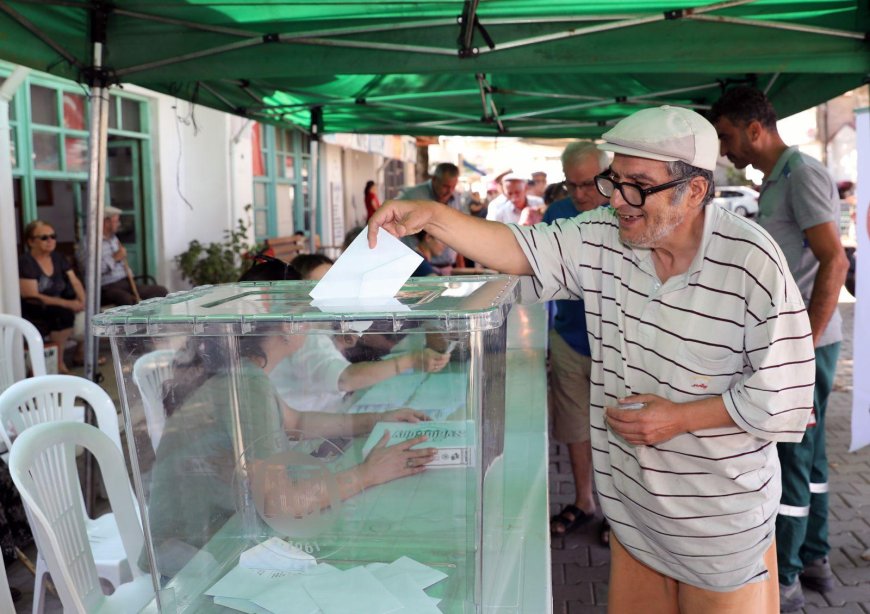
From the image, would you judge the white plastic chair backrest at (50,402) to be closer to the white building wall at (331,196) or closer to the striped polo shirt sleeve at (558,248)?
the striped polo shirt sleeve at (558,248)

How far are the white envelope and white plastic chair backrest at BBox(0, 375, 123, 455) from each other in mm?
1838

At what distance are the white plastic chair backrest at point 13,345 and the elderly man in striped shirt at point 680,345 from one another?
301 cm

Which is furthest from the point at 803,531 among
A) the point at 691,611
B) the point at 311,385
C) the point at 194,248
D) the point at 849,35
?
the point at 194,248

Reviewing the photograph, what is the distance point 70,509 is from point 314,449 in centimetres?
132

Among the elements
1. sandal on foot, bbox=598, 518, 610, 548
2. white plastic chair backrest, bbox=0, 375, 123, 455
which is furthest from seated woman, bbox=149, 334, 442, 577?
sandal on foot, bbox=598, 518, 610, 548

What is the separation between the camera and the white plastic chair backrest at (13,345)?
13.7ft

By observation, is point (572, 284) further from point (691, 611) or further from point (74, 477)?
point (74, 477)

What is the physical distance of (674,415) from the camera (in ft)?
5.90

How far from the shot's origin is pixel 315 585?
4.57 ft

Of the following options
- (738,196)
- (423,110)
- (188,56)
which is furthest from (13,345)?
(738,196)

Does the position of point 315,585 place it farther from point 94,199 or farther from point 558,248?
point 94,199

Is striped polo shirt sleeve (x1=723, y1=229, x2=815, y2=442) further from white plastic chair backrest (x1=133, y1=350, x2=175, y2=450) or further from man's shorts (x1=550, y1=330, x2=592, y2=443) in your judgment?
man's shorts (x1=550, y1=330, x2=592, y2=443)

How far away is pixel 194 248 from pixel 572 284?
26.1 ft

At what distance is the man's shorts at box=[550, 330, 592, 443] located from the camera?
4.16 meters
